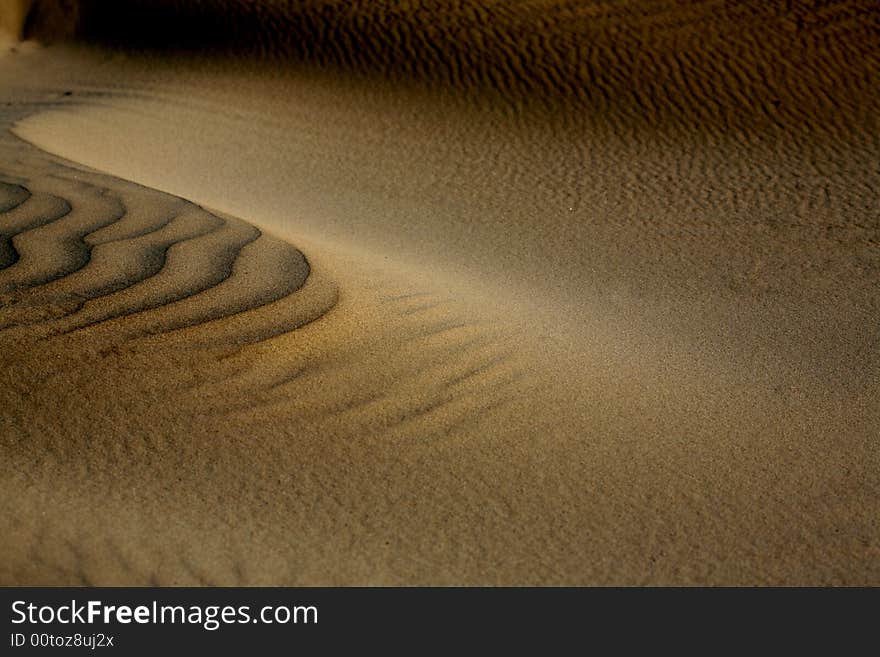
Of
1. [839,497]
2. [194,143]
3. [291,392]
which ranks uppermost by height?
[194,143]

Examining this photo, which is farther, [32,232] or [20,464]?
[32,232]

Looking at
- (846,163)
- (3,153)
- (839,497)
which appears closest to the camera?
(839,497)

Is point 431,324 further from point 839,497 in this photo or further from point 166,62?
point 166,62

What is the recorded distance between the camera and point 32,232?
4352mm

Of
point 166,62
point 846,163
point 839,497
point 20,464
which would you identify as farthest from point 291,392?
point 166,62

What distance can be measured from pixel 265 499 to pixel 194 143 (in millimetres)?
6732

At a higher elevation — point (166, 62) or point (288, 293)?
point (166, 62)

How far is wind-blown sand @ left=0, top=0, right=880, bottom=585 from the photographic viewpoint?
3068 mm

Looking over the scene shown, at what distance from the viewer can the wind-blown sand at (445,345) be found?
3068 millimetres

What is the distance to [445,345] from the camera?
14.1ft
